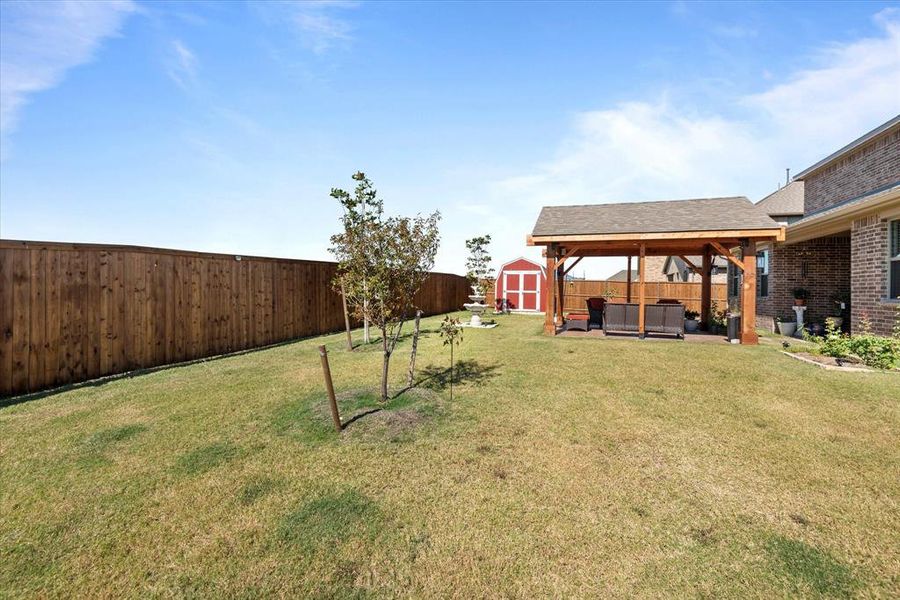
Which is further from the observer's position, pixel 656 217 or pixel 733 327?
pixel 656 217

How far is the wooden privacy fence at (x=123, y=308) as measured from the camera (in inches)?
220

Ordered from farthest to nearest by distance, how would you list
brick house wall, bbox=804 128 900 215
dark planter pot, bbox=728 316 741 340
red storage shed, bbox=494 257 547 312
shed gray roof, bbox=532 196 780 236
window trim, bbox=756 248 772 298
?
red storage shed, bbox=494 257 547 312 → window trim, bbox=756 248 772 298 → shed gray roof, bbox=532 196 780 236 → dark planter pot, bbox=728 316 741 340 → brick house wall, bbox=804 128 900 215

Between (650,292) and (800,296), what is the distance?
31.5ft

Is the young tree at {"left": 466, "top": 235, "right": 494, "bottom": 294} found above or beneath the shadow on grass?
above

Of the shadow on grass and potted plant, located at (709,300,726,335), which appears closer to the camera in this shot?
the shadow on grass

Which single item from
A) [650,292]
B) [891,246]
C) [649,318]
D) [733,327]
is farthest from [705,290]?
[650,292]

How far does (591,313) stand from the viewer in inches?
516

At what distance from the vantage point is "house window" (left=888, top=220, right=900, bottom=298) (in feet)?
25.9

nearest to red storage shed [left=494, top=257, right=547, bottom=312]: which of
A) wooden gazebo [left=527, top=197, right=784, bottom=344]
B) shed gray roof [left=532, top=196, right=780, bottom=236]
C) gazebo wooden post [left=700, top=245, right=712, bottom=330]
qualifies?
wooden gazebo [left=527, top=197, right=784, bottom=344]

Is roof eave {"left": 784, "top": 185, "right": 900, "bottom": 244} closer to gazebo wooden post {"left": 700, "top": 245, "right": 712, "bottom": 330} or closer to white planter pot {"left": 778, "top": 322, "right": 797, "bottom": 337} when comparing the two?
gazebo wooden post {"left": 700, "top": 245, "right": 712, "bottom": 330}

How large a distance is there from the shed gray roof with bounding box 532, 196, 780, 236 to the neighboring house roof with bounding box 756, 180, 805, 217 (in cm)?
838

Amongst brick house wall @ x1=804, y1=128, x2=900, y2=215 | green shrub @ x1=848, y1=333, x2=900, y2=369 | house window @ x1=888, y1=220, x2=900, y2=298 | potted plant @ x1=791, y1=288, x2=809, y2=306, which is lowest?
green shrub @ x1=848, y1=333, x2=900, y2=369

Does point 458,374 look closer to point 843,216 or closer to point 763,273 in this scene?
point 843,216

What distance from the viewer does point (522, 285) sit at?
80.2ft
